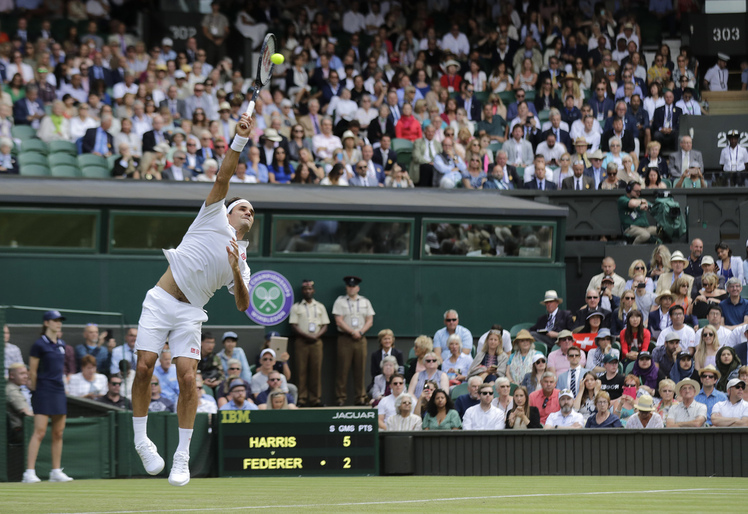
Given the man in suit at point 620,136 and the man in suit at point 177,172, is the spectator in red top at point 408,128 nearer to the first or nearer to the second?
the man in suit at point 620,136

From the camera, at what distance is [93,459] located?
1266 cm

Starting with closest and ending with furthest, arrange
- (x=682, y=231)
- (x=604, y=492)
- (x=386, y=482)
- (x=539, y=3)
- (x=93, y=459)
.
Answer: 1. (x=604, y=492)
2. (x=386, y=482)
3. (x=93, y=459)
4. (x=682, y=231)
5. (x=539, y=3)

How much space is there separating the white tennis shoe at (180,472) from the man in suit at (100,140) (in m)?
11.2

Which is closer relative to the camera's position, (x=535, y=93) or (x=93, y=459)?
(x=93, y=459)

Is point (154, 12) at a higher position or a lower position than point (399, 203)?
higher

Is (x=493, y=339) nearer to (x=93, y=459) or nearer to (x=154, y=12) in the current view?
(x=93, y=459)

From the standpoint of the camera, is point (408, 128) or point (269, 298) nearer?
point (269, 298)

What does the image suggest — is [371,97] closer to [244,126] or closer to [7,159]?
[7,159]

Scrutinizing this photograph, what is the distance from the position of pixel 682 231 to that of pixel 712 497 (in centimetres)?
1011

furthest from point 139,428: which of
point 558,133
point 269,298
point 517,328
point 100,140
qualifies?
point 558,133

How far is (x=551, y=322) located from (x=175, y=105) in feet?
23.7

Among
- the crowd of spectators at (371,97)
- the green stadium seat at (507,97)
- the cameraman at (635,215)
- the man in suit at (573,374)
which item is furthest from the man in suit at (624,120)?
the man in suit at (573,374)

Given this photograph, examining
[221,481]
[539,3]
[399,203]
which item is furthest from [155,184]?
[539,3]

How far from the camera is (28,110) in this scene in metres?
18.7
